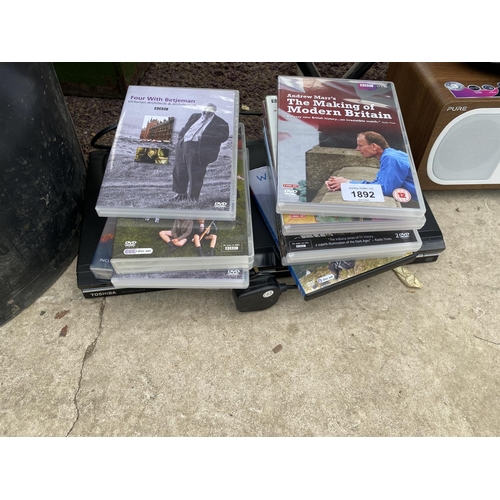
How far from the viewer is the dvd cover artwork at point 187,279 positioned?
2.82 feet

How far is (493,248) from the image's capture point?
1.10m

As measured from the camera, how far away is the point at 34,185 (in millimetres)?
850

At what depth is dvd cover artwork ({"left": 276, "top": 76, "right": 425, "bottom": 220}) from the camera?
2.81ft

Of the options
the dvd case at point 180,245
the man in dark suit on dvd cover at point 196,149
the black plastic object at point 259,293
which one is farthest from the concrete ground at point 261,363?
the man in dark suit on dvd cover at point 196,149

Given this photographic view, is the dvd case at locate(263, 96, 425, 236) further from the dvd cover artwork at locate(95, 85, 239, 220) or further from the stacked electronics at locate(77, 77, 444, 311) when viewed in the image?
the dvd cover artwork at locate(95, 85, 239, 220)

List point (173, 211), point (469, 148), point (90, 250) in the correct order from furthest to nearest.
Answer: point (469, 148) < point (90, 250) < point (173, 211)

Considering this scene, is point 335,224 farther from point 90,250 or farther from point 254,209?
point 90,250

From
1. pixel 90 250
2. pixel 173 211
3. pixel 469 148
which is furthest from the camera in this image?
pixel 469 148

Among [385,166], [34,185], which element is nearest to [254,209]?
[385,166]

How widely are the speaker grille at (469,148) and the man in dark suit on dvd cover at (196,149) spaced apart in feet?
1.68

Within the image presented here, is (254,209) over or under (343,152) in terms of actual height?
under

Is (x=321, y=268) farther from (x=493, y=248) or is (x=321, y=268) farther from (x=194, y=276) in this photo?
(x=493, y=248)

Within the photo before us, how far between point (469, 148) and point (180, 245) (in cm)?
72

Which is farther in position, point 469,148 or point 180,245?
point 469,148
